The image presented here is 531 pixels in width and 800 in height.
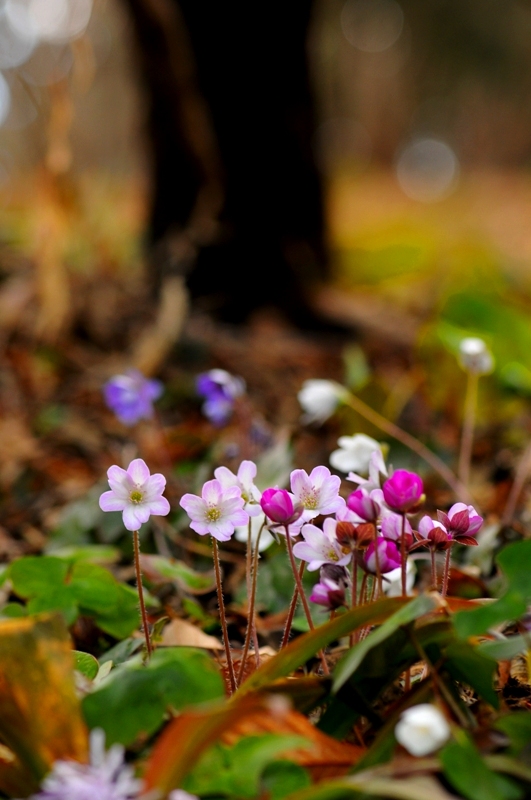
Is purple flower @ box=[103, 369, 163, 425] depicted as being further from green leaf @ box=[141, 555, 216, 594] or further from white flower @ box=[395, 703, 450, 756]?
white flower @ box=[395, 703, 450, 756]

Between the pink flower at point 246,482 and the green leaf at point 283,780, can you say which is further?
the pink flower at point 246,482

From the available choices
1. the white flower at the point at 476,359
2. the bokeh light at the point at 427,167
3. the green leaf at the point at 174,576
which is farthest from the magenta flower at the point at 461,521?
the bokeh light at the point at 427,167

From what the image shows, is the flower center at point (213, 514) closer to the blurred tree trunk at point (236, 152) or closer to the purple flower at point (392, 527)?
the purple flower at point (392, 527)

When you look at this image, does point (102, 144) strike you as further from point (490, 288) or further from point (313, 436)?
point (313, 436)

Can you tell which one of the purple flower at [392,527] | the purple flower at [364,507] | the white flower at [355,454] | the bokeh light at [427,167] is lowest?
the bokeh light at [427,167]

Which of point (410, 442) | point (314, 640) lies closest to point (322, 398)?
point (410, 442)

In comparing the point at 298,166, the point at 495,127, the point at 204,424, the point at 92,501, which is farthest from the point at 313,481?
the point at 495,127
